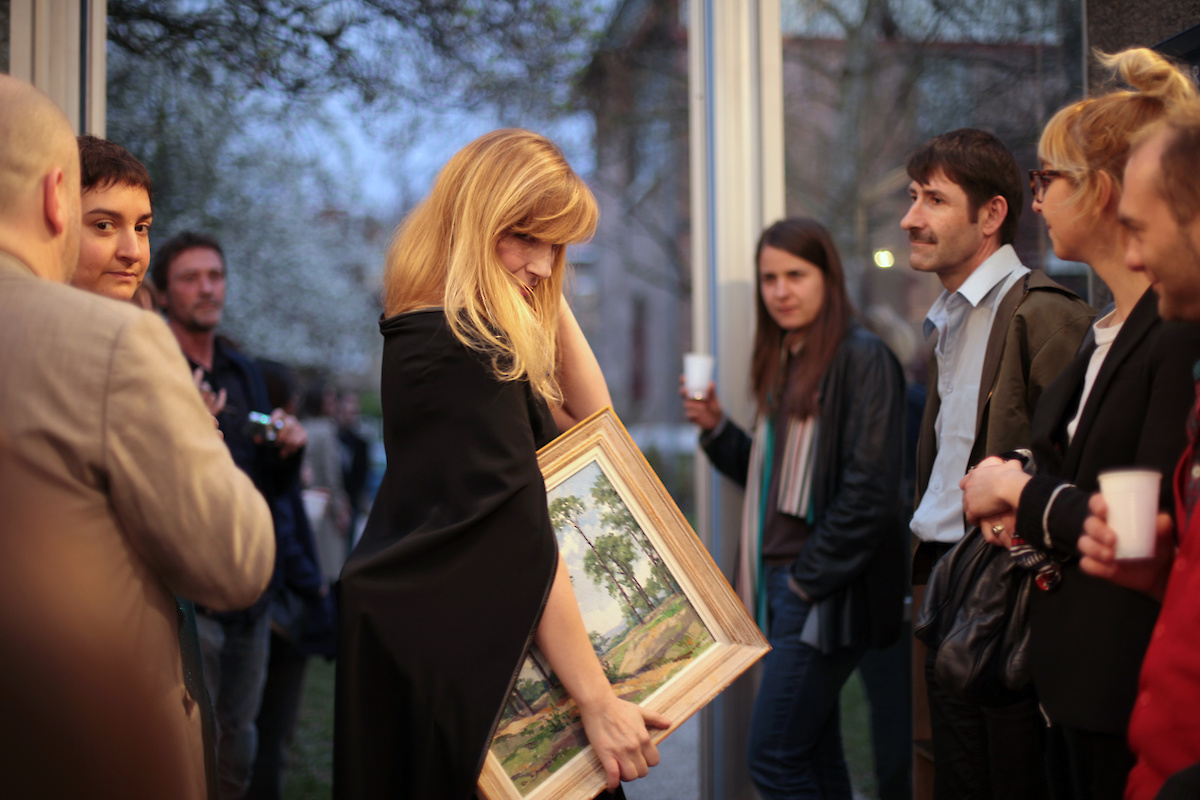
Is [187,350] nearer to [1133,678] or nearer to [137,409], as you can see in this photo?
[137,409]

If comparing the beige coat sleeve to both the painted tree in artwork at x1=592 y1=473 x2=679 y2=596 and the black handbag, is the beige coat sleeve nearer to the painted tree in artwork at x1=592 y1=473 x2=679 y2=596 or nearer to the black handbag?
the painted tree in artwork at x1=592 y1=473 x2=679 y2=596

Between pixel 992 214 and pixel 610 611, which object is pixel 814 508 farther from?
pixel 610 611

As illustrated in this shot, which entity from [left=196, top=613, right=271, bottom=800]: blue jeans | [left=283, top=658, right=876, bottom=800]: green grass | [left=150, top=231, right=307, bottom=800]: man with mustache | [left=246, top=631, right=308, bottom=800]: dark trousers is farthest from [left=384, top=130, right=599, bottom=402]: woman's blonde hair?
[left=283, top=658, right=876, bottom=800]: green grass

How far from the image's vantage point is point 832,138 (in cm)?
390

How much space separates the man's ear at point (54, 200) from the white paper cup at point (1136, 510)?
1.66m

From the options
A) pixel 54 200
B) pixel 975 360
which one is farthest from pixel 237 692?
pixel 975 360

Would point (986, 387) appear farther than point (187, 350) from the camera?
No

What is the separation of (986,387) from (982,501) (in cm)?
48

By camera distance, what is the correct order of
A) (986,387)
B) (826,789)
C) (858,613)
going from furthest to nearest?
1. (826,789)
2. (858,613)
3. (986,387)

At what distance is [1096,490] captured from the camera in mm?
1649

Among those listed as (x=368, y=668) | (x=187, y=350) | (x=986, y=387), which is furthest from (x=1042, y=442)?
(x=187, y=350)

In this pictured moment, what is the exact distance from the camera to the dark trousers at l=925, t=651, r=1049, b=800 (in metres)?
2.08

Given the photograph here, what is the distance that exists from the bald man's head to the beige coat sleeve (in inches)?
10.1

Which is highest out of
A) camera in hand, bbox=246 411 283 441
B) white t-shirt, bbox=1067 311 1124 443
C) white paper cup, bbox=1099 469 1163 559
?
white t-shirt, bbox=1067 311 1124 443
